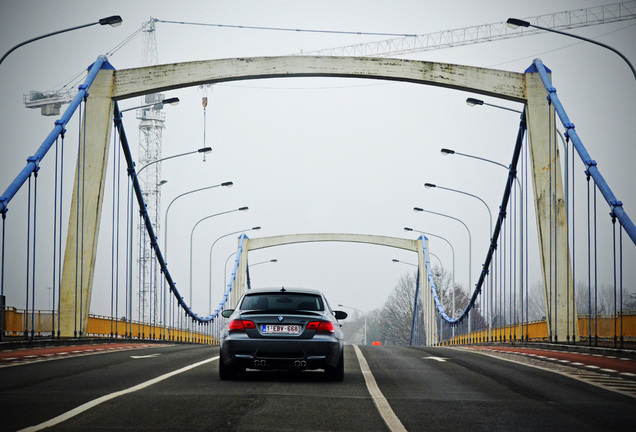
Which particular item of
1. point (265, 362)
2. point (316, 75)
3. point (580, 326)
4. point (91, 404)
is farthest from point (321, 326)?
point (580, 326)

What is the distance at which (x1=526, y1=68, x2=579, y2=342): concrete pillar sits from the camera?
25.8 metres

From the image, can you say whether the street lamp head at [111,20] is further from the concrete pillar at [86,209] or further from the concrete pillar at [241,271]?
the concrete pillar at [241,271]

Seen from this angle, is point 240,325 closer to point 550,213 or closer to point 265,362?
point 265,362

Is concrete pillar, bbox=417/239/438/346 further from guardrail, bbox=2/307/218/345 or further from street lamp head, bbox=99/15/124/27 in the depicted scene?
street lamp head, bbox=99/15/124/27

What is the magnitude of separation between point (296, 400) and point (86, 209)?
17526 millimetres

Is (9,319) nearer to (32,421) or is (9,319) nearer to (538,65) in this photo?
(538,65)

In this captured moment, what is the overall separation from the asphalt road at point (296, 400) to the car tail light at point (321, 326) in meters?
0.67

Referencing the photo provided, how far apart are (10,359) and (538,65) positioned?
1744 cm

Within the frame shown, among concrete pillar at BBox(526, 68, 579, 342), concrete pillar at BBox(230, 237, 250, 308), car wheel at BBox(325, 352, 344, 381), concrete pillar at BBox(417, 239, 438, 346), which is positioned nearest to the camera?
car wheel at BBox(325, 352, 344, 381)

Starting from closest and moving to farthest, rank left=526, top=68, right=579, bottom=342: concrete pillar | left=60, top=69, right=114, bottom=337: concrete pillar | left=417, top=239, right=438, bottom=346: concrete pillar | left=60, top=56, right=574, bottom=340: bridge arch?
left=60, top=69, right=114, bottom=337: concrete pillar < left=526, top=68, right=579, bottom=342: concrete pillar < left=60, top=56, right=574, bottom=340: bridge arch < left=417, top=239, right=438, bottom=346: concrete pillar

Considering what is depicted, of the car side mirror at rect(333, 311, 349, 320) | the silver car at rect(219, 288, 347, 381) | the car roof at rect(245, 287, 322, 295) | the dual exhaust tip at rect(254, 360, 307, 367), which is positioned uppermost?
the car roof at rect(245, 287, 322, 295)

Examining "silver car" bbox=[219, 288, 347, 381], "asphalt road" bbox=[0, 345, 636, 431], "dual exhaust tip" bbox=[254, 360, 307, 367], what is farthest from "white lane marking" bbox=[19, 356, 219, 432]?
"dual exhaust tip" bbox=[254, 360, 307, 367]

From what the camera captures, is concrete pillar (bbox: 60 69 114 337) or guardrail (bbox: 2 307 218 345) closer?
concrete pillar (bbox: 60 69 114 337)

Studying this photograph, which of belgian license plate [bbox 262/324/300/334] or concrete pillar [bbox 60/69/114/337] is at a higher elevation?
concrete pillar [bbox 60/69/114/337]
